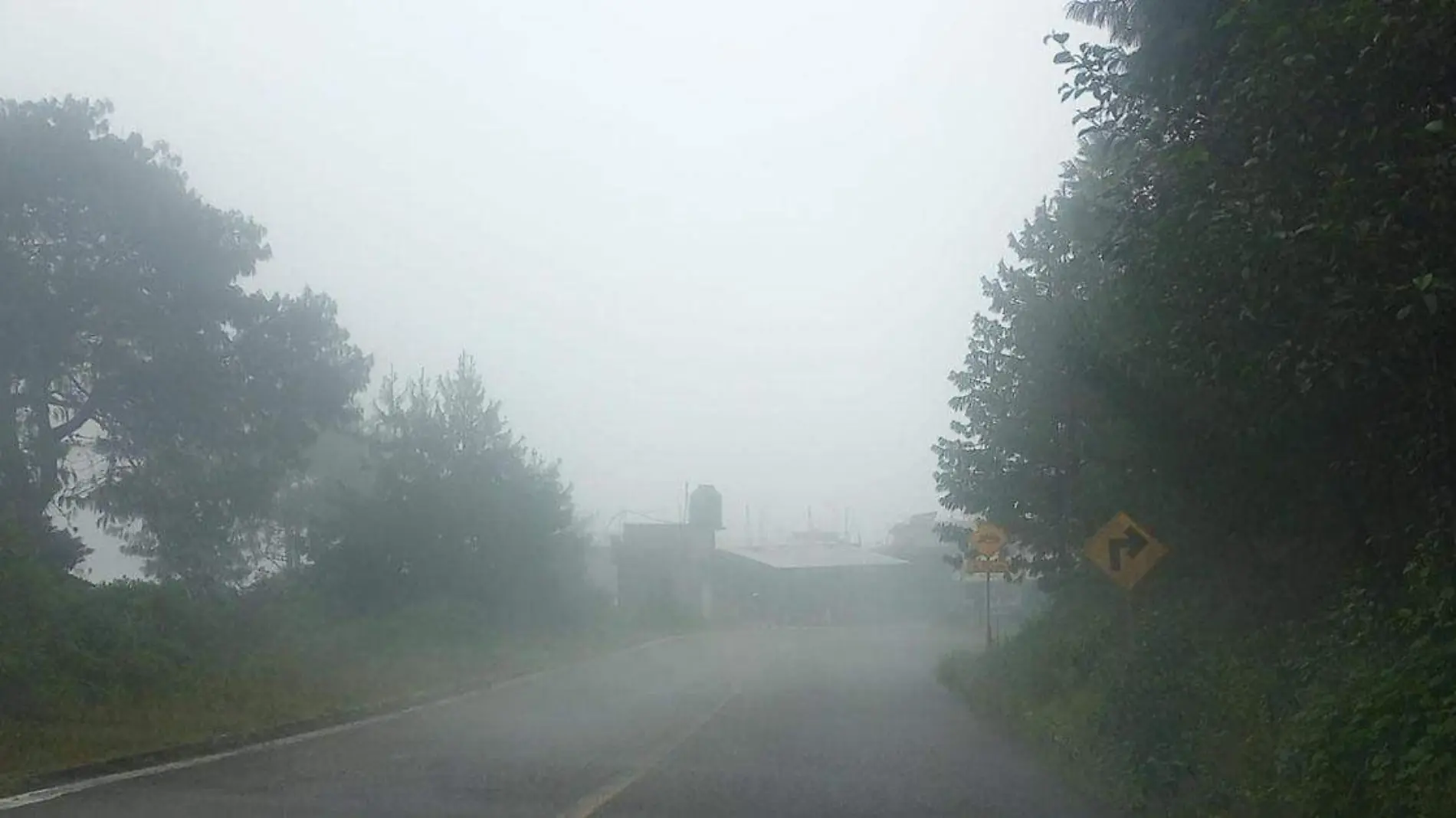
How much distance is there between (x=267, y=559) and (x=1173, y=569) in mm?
32008

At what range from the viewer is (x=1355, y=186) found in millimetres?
9312

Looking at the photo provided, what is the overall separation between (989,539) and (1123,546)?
13.6 metres

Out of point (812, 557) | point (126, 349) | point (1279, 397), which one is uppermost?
point (812, 557)

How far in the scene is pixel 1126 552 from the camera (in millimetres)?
16094

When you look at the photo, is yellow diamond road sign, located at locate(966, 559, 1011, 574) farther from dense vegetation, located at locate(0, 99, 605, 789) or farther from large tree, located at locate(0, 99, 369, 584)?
large tree, located at locate(0, 99, 369, 584)

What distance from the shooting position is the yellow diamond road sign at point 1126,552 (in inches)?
632

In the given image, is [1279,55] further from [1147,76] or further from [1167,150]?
[1147,76]

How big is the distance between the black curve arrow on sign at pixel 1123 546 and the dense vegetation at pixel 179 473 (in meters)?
11.3

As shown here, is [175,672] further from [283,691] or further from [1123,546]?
[1123,546]

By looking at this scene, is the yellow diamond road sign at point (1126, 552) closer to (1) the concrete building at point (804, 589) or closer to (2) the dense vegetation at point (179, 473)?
(2) the dense vegetation at point (179, 473)

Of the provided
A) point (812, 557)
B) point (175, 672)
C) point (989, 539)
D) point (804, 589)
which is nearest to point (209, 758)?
point (175, 672)

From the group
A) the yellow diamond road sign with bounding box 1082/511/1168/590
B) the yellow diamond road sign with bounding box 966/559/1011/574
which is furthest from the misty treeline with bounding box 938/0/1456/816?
the yellow diamond road sign with bounding box 966/559/1011/574

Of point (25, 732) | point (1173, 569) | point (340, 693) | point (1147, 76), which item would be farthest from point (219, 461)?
point (1147, 76)

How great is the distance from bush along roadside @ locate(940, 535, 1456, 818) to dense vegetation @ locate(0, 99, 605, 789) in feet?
37.7
